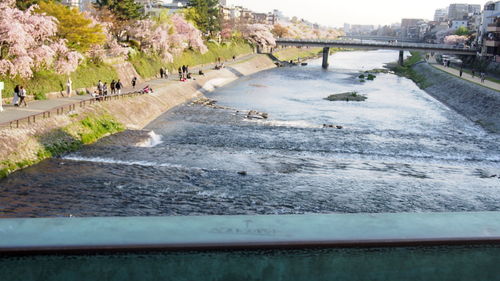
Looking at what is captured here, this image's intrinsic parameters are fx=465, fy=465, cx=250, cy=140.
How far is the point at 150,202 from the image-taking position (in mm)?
18312

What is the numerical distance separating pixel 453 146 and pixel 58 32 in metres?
31.7

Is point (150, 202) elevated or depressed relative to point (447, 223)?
depressed

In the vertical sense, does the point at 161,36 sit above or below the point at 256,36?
below

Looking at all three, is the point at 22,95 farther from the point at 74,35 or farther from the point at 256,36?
the point at 256,36

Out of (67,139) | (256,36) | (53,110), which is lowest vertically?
(67,139)

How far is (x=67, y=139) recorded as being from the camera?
2627cm

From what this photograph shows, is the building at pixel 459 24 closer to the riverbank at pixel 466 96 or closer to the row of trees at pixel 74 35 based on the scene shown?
the riverbank at pixel 466 96

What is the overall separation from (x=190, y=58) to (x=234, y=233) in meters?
72.4

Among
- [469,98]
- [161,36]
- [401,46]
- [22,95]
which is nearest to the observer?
[22,95]

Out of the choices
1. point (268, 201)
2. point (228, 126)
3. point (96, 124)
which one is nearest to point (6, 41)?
point (96, 124)

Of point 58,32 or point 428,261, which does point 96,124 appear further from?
point 428,261

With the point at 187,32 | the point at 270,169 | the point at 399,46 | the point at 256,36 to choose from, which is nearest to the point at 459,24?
the point at 399,46

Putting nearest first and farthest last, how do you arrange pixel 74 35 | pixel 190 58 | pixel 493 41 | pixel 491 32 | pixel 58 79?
pixel 58 79, pixel 74 35, pixel 190 58, pixel 493 41, pixel 491 32

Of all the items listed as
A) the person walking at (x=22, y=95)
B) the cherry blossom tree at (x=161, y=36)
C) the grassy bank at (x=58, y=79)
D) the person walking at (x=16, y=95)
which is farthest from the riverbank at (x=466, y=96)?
Result: the person walking at (x=16, y=95)
